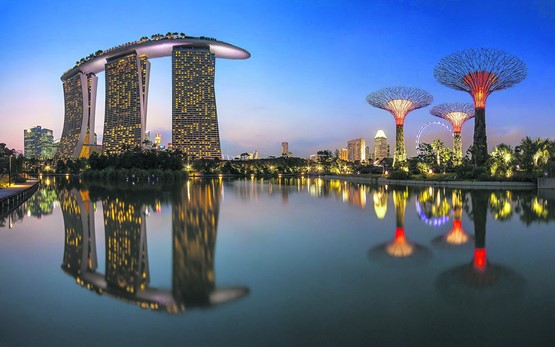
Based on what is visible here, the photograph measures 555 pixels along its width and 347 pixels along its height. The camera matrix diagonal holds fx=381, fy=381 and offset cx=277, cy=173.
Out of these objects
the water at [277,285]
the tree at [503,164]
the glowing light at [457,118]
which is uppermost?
the glowing light at [457,118]

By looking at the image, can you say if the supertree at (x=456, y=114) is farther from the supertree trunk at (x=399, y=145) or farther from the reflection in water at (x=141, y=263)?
the reflection in water at (x=141, y=263)

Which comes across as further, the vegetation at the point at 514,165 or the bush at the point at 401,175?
the bush at the point at 401,175

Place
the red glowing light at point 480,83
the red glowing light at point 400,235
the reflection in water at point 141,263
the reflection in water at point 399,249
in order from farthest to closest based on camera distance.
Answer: the red glowing light at point 480,83 < the red glowing light at point 400,235 < the reflection in water at point 399,249 < the reflection in water at point 141,263

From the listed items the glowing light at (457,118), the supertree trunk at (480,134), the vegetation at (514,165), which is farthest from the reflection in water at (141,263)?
the glowing light at (457,118)

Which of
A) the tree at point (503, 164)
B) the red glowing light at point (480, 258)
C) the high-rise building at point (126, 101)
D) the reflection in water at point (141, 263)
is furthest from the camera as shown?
the high-rise building at point (126, 101)

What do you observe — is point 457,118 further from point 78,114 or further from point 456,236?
point 78,114

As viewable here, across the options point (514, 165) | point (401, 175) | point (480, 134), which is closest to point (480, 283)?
point (514, 165)

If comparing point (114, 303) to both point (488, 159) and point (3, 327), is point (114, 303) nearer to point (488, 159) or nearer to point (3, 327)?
point (3, 327)
